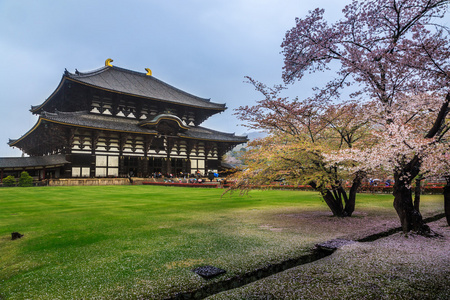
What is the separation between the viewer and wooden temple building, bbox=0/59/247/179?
27.3 m

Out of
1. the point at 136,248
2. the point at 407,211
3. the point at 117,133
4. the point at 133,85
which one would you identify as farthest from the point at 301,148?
Result: the point at 133,85

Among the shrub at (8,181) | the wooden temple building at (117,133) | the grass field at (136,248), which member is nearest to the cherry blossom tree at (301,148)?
the grass field at (136,248)

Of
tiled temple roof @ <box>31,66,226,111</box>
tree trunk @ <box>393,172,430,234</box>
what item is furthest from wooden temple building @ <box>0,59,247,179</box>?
tree trunk @ <box>393,172,430,234</box>

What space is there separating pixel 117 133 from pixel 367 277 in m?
31.0

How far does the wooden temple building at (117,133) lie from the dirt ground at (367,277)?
27.2 metres

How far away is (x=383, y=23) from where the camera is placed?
674 centimetres

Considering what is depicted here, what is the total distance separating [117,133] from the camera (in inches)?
1205

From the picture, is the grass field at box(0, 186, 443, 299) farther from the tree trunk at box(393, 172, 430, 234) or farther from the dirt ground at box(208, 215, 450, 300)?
the tree trunk at box(393, 172, 430, 234)

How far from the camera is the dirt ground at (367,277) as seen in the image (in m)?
3.19

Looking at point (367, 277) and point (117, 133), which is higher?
point (117, 133)

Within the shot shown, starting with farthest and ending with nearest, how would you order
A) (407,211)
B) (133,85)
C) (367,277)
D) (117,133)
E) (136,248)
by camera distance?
(133,85)
(117,133)
(407,211)
(136,248)
(367,277)

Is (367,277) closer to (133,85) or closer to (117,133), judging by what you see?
(117,133)

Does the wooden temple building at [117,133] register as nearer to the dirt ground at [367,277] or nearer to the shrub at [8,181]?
the shrub at [8,181]

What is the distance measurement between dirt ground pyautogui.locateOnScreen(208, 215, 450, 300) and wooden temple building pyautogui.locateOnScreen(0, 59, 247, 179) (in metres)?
27.2
